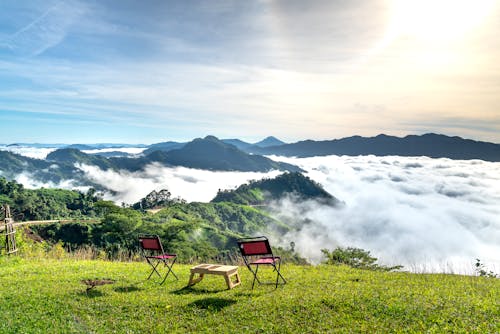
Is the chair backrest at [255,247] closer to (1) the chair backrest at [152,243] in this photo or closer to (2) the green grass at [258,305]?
(2) the green grass at [258,305]

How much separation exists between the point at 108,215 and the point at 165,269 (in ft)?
70.3

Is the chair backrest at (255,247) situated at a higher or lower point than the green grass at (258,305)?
higher

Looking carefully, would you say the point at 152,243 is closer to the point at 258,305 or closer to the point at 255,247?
the point at 255,247

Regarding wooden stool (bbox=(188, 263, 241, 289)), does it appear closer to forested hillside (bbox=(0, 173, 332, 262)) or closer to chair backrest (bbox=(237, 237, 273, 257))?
chair backrest (bbox=(237, 237, 273, 257))

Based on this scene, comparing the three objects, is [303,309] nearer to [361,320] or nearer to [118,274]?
[361,320]

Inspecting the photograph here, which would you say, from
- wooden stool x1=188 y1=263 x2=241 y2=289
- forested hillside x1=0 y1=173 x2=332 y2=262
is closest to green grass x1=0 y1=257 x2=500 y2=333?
wooden stool x1=188 y1=263 x2=241 y2=289

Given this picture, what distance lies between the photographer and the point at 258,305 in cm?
904

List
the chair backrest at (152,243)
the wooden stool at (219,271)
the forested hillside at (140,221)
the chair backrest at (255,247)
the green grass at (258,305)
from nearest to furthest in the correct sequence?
the green grass at (258,305), the chair backrest at (255,247), the wooden stool at (219,271), the chair backrest at (152,243), the forested hillside at (140,221)

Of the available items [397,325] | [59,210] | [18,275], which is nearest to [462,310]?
[397,325]

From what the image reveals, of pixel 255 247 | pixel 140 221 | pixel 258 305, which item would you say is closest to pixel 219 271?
pixel 255 247

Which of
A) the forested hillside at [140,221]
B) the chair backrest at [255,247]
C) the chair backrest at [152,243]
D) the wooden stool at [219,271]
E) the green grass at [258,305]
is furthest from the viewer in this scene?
the forested hillside at [140,221]

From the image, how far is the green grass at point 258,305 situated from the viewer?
7824mm

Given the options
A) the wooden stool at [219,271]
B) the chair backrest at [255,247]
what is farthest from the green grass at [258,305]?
the chair backrest at [255,247]

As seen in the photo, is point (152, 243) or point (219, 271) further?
point (152, 243)
